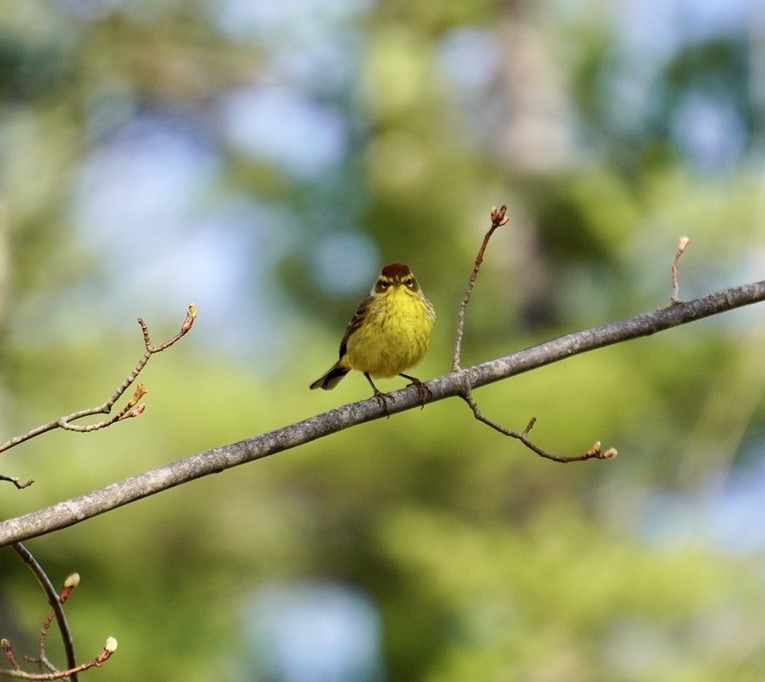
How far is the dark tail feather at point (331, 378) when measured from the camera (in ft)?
20.8

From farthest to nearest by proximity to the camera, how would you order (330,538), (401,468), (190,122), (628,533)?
(190,122), (330,538), (401,468), (628,533)

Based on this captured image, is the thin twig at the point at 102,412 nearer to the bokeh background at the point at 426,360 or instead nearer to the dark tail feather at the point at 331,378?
the dark tail feather at the point at 331,378

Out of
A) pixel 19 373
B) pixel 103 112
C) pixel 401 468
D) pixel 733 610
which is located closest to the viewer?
pixel 733 610

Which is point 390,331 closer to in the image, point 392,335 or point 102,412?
point 392,335

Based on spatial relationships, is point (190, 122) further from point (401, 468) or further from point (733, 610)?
point (733, 610)

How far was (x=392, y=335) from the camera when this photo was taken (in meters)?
5.62

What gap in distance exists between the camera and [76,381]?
16.2 m

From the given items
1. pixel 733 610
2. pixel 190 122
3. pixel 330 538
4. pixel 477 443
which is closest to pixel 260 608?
pixel 330 538

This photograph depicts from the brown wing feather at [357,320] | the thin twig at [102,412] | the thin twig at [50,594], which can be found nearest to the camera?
the thin twig at [102,412]

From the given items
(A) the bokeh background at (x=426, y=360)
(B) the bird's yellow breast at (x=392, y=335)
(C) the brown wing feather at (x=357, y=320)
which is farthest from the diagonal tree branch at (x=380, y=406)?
(A) the bokeh background at (x=426, y=360)

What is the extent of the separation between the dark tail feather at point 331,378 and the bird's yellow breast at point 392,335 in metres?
0.47

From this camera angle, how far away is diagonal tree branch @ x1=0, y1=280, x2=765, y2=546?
336 cm

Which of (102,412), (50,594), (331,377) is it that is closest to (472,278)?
(102,412)

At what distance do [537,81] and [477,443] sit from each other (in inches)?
223
